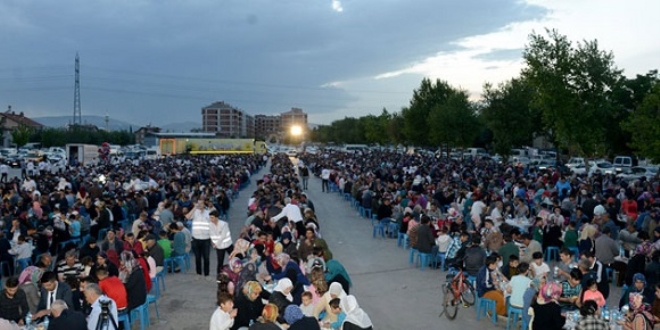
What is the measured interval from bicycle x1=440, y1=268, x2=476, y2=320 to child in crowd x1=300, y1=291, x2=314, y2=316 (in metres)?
2.78

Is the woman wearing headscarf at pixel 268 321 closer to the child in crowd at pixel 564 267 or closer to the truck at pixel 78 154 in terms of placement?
the child in crowd at pixel 564 267

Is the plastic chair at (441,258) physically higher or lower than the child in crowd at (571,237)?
lower

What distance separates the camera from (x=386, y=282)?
11.1m

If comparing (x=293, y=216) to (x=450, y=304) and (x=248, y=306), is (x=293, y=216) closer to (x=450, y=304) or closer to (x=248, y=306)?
(x=450, y=304)

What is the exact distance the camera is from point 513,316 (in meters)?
8.09

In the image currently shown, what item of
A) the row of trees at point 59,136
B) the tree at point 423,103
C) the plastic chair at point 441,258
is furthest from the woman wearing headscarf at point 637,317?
the row of trees at point 59,136

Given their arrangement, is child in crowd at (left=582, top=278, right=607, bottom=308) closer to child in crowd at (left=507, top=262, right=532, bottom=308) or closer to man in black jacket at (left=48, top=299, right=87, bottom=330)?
child in crowd at (left=507, top=262, right=532, bottom=308)

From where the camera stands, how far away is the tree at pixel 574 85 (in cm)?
2731

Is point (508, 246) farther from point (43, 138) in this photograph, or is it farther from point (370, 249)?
point (43, 138)

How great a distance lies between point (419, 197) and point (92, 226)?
370 inches

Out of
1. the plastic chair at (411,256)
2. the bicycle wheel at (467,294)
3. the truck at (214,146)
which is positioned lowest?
the plastic chair at (411,256)

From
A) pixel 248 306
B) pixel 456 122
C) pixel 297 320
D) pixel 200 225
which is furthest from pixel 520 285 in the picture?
pixel 456 122

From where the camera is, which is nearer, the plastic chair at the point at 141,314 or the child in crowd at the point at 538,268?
the plastic chair at the point at 141,314

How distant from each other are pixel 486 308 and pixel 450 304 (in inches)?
23.0
